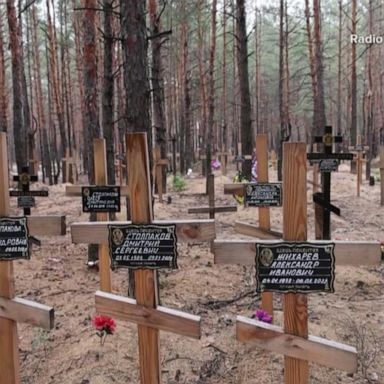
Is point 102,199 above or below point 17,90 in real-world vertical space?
below

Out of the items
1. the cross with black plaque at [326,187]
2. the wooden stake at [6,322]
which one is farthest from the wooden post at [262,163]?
the wooden stake at [6,322]

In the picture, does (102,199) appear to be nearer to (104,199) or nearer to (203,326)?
(104,199)

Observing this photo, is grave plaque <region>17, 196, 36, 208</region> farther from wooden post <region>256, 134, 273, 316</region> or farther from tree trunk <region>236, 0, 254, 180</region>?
tree trunk <region>236, 0, 254, 180</region>

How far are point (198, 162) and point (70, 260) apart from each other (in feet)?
72.4

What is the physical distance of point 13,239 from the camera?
9.36 ft

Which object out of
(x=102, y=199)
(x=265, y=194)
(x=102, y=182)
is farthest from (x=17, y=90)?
(x=265, y=194)

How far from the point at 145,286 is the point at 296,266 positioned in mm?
800

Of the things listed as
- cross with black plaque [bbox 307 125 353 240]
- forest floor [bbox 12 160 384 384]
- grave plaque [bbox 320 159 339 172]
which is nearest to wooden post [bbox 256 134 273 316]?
forest floor [bbox 12 160 384 384]

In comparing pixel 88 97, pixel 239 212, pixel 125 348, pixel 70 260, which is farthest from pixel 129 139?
pixel 239 212

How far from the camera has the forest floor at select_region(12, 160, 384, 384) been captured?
12.0 feet

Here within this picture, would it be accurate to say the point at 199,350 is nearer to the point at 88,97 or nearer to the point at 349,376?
the point at 349,376

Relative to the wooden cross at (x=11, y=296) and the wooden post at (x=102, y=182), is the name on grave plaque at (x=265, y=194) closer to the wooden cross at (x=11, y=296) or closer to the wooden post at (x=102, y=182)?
the wooden post at (x=102, y=182)

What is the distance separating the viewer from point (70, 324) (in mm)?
4625

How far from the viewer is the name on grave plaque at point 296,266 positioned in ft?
7.68
